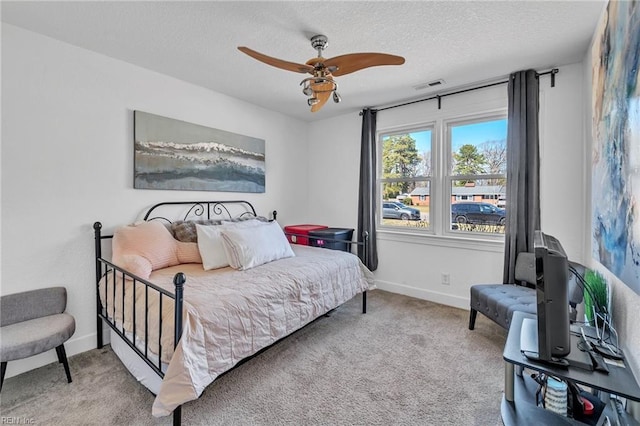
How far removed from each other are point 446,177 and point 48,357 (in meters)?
3.98

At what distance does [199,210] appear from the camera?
312 centimetres

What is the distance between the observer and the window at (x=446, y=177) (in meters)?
3.08

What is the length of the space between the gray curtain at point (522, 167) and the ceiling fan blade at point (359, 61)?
164cm

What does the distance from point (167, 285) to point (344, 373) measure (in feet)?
4.49

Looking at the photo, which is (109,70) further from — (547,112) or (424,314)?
(547,112)

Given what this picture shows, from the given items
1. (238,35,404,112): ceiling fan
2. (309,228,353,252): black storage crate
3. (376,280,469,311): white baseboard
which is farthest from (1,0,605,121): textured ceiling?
(376,280,469,311): white baseboard

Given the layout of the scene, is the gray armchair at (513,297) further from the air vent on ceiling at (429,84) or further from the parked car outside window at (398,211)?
the air vent on ceiling at (429,84)

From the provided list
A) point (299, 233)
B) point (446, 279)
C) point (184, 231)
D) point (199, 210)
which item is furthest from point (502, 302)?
point (199, 210)

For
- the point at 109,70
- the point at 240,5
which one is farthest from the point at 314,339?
the point at 109,70

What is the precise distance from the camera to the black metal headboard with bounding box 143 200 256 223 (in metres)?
2.79

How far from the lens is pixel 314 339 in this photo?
2488 millimetres

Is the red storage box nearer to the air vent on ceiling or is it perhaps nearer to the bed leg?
the air vent on ceiling

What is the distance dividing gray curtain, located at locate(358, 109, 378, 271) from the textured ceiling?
3.29 ft

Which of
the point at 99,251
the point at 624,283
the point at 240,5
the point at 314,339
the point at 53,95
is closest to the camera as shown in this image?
the point at 624,283
